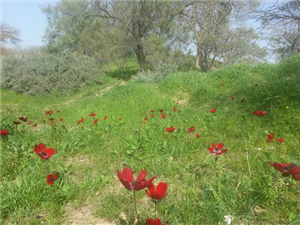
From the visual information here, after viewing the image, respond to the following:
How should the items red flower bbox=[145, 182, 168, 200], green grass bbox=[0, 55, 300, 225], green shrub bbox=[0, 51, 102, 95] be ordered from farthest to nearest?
green shrub bbox=[0, 51, 102, 95]
green grass bbox=[0, 55, 300, 225]
red flower bbox=[145, 182, 168, 200]

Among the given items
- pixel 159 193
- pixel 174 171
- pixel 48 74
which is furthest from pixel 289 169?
pixel 48 74

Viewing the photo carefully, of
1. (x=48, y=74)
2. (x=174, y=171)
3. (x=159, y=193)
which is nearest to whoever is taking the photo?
(x=159, y=193)

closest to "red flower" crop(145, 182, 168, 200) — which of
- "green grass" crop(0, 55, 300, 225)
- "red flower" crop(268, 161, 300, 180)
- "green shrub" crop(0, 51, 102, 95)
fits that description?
"green grass" crop(0, 55, 300, 225)

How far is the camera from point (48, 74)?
12422 millimetres

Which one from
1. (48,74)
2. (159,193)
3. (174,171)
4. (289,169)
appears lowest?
(48,74)

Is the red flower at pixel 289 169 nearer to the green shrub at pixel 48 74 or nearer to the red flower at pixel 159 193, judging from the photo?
the red flower at pixel 159 193

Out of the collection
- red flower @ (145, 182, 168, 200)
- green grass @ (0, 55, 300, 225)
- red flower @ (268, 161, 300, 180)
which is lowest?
green grass @ (0, 55, 300, 225)

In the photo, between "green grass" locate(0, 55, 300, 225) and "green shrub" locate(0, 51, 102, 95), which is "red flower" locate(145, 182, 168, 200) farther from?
"green shrub" locate(0, 51, 102, 95)

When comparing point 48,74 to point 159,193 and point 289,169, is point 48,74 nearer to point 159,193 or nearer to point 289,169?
point 159,193

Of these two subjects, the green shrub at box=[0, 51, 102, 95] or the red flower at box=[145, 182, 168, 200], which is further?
the green shrub at box=[0, 51, 102, 95]

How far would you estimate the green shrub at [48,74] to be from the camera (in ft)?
39.4

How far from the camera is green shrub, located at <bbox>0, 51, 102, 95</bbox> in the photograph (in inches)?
473

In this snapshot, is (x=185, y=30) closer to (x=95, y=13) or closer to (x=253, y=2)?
(x=253, y=2)

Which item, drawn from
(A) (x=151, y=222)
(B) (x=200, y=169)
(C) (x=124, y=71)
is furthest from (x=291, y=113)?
(C) (x=124, y=71)
